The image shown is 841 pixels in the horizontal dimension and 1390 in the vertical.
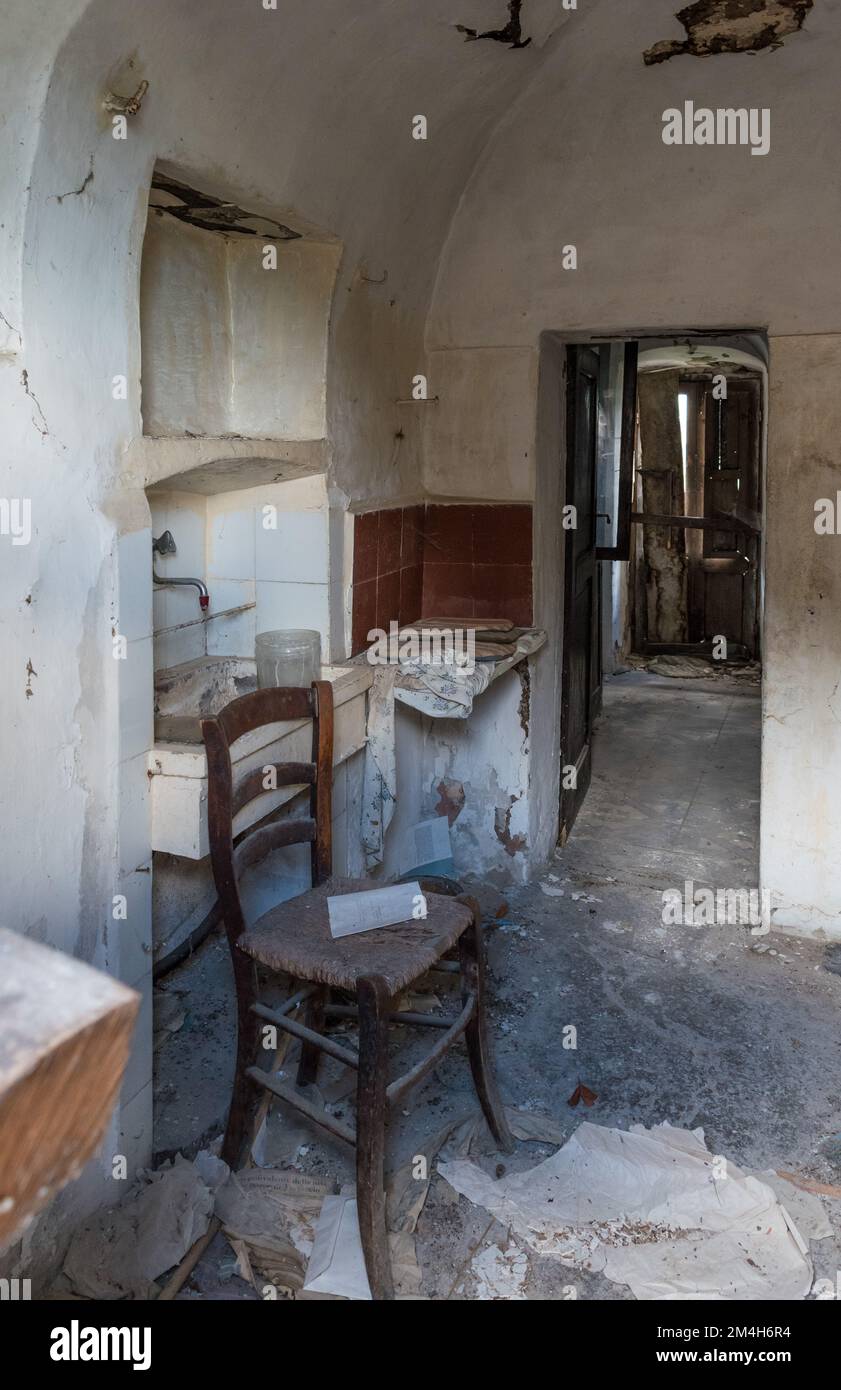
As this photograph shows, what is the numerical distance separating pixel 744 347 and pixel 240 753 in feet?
15.0

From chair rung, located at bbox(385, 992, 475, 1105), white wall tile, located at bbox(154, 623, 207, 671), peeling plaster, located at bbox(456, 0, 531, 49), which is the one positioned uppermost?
peeling plaster, located at bbox(456, 0, 531, 49)

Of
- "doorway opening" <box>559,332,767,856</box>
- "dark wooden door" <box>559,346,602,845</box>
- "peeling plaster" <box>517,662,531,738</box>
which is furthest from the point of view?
"doorway opening" <box>559,332,767,856</box>

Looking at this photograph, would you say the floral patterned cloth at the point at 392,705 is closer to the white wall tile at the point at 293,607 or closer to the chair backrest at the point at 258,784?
the white wall tile at the point at 293,607

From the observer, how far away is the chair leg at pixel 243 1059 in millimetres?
2352

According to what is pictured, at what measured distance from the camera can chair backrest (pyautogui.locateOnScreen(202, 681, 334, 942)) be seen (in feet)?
7.47

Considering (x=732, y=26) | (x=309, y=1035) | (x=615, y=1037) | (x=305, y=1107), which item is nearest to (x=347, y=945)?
(x=309, y=1035)

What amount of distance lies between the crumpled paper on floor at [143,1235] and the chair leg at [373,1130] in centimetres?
37

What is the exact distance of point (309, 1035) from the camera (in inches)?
88.9

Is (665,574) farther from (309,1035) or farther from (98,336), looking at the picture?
(98,336)

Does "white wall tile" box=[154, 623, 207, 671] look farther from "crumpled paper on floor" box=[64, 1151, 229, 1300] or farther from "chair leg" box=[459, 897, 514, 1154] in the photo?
"crumpled paper on floor" box=[64, 1151, 229, 1300]

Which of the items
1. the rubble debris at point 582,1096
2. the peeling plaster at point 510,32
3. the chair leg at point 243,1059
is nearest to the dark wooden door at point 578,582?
the peeling plaster at point 510,32

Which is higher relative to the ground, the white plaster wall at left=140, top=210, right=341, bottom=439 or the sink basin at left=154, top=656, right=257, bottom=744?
the white plaster wall at left=140, top=210, right=341, bottom=439

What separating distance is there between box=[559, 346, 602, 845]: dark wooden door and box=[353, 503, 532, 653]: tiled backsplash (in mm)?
455

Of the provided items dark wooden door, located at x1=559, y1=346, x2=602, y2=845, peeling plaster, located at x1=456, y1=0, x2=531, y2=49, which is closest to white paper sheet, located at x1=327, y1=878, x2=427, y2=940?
dark wooden door, located at x1=559, y1=346, x2=602, y2=845
